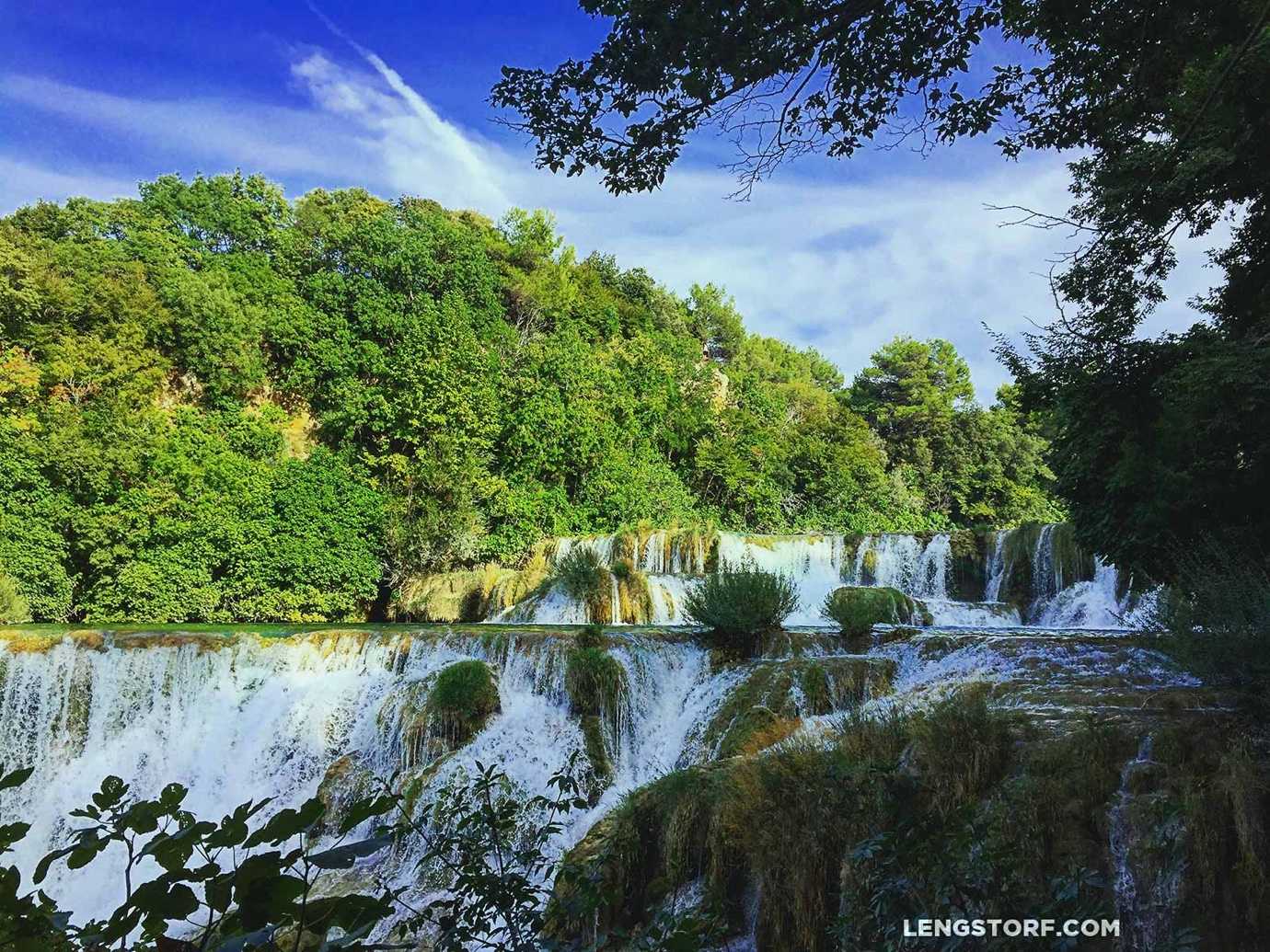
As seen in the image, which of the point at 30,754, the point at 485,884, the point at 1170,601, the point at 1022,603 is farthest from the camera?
the point at 1022,603

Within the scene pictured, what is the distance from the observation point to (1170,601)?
6184 millimetres

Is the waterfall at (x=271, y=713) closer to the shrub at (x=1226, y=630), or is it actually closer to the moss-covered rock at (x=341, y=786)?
the moss-covered rock at (x=341, y=786)

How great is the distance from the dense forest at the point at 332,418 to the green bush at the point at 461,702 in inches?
313

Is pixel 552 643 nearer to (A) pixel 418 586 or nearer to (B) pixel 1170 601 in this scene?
(B) pixel 1170 601

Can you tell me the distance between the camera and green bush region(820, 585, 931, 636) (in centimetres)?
953

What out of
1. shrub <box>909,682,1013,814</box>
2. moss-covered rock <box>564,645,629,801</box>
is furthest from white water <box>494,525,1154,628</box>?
shrub <box>909,682,1013,814</box>

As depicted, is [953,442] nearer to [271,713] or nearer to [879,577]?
[879,577]

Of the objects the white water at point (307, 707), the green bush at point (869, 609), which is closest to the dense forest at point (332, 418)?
the green bush at point (869, 609)

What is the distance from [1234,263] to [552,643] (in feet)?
30.5

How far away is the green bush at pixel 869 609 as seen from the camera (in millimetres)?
9531

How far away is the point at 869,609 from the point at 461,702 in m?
5.49

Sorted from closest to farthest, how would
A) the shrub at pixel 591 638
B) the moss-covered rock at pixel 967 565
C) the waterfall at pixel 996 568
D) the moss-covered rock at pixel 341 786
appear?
the moss-covered rock at pixel 341 786 → the shrub at pixel 591 638 → the waterfall at pixel 996 568 → the moss-covered rock at pixel 967 565

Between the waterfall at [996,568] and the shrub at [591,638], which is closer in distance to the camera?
the shrub at [591,638]

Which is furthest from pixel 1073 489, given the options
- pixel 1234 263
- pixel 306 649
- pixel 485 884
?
pixel 306 649
